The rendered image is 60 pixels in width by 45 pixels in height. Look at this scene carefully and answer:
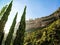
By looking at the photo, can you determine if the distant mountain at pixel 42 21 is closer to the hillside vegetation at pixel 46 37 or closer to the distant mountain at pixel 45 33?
the distant mountain at pixel 45 33

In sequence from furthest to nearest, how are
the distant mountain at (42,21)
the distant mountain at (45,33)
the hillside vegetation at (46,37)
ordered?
the distant mountain at (42,21), the distant mountain at (45,33), the hillside vegetation at (46,37)

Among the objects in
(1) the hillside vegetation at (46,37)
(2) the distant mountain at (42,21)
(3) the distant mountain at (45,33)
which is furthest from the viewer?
(2) the distant mountain at (42,21)

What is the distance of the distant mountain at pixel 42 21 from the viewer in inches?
1533

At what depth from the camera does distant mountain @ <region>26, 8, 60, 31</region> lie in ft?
128

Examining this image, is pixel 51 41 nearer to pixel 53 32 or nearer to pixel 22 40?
pixel 53 32

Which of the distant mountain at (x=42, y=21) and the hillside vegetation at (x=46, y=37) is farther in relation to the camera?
the distant mountain at (x=42, y=21)

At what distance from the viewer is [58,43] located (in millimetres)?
30719

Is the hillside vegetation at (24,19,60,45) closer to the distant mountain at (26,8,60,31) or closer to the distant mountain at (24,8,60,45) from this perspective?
the distant mountain at (24,8,60,45)

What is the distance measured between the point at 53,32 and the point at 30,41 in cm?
494

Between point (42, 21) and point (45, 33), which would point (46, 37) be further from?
point (42, 21)

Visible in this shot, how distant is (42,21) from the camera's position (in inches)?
1628

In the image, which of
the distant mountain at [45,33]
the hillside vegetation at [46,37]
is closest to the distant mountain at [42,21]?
the distant mountain at [45,33]

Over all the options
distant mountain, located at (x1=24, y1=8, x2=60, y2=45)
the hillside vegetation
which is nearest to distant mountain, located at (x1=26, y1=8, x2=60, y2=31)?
distant mountain, located at (x1=24, y1=8, x2=60, y2=45)

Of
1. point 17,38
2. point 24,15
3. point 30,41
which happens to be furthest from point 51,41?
point 24,15
